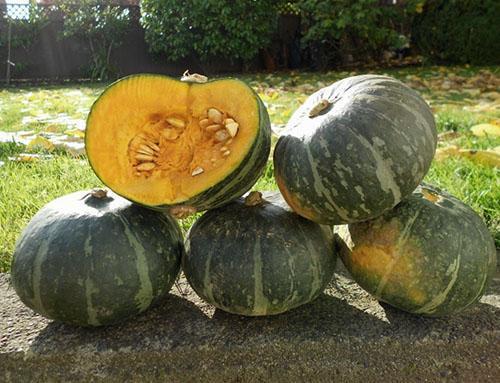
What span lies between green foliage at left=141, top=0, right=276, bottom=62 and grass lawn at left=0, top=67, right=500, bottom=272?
124cm

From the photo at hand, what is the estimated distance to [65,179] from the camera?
300 centimetres

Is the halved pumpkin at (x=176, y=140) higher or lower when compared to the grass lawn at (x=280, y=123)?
higher

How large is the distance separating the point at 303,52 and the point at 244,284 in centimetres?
1011

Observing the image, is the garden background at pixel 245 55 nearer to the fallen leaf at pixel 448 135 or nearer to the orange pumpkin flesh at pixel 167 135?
the fallen leaf at pixel 448 135

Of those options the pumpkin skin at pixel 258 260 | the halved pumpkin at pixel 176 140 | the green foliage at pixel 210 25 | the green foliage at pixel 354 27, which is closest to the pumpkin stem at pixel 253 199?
the pumpkin skin at pixel 258 260

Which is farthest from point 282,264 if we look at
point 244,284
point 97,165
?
point 97,165

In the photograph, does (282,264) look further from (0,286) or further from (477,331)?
(0,286)

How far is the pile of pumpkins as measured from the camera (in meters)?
1.40

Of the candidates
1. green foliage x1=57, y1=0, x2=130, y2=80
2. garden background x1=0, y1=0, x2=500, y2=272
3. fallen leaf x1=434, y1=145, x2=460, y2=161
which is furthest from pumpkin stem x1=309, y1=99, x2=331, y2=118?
green foliage x1=57, y1=0, x2=130, y2=80

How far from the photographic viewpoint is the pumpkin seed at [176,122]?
149 centimetres

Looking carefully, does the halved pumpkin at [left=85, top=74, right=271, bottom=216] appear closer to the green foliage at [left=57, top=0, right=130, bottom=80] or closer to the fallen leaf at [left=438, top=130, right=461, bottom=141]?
the fallen leaf at [left=438, top=130, right=461, bottom=141]

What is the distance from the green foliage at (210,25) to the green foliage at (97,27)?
106cm

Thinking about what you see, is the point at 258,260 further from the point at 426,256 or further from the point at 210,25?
the point at 210,25

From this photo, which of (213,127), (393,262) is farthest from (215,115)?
(393,262)
